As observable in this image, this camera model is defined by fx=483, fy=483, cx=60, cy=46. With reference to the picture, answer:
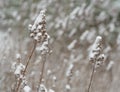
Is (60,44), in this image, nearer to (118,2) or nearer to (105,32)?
(105,32)

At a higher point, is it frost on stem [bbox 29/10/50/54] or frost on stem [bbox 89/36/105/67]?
frost on stem [bbox 29/10/50/54]

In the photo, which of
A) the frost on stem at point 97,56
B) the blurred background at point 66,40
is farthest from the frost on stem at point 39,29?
the blurred background at point 66,40

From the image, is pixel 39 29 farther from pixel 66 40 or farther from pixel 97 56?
pixel 66 40

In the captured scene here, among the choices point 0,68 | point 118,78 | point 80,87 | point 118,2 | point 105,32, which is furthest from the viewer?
point 118,2

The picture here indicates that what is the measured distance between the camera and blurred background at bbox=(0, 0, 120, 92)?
3883mm

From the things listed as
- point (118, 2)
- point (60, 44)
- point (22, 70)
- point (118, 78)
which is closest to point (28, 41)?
point (60, 44)

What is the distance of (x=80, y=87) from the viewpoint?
13.2ft

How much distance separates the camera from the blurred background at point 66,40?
3883mm

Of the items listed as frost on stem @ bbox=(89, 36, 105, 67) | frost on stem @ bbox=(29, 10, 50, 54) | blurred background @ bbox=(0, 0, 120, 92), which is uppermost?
blurred background @ bbox=(0, 0, 120, 92)

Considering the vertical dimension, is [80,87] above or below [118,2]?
below

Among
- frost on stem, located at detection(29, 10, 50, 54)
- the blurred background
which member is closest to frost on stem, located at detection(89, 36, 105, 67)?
frost on stem, located at detection(29, 10, 50, 54)

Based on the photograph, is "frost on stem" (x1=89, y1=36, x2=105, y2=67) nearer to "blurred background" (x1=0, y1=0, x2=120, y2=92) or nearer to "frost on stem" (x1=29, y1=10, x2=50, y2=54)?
"frost on stem" (x1=29, y1=10, x2=50, y2=54)

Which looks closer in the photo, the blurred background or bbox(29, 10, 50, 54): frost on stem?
bbox(29, 10, 50, 54): frost on stem

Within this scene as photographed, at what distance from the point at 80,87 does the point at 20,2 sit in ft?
9.50
